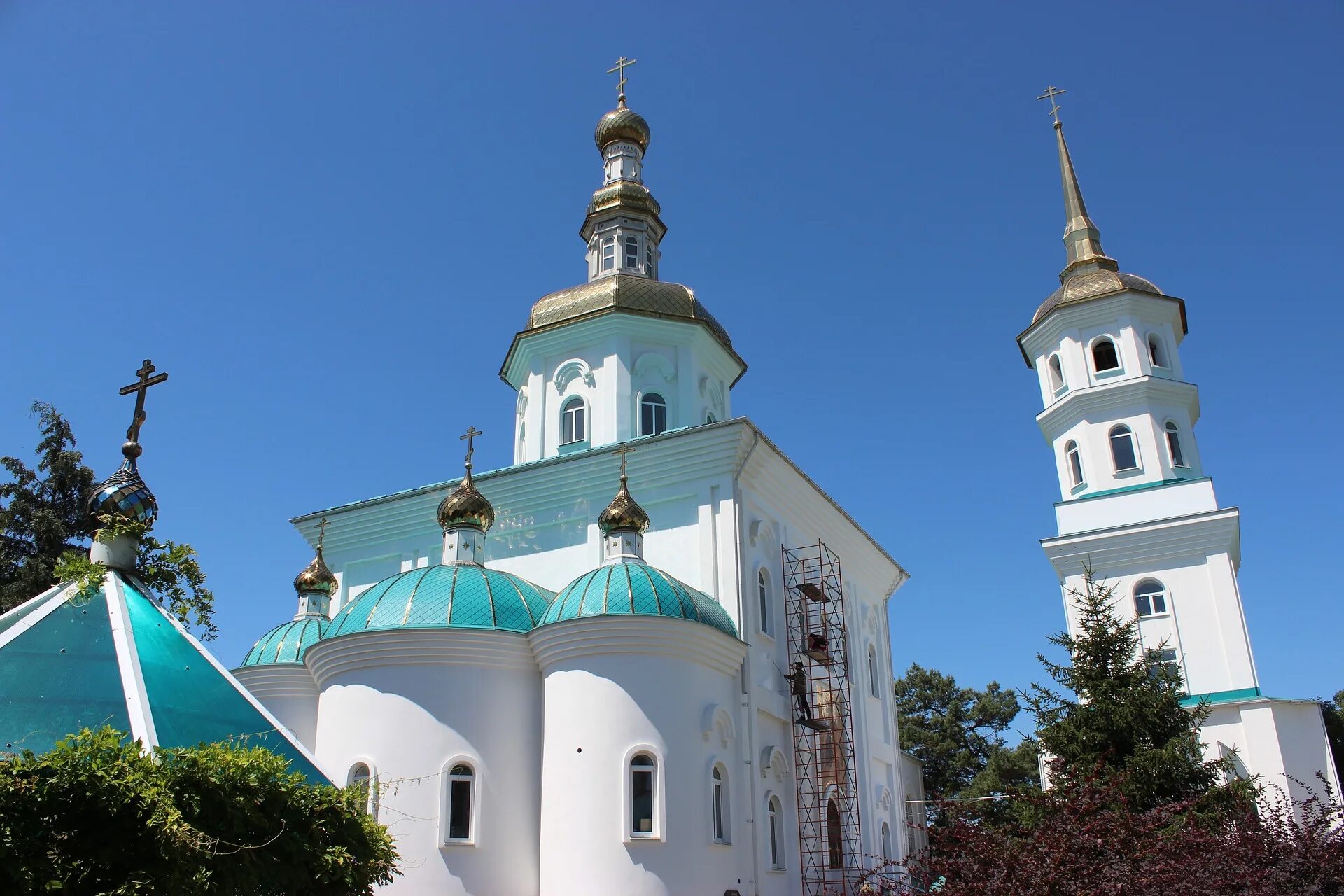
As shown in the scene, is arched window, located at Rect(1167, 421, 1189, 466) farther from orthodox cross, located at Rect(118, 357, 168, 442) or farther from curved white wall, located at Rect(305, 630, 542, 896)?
orthodox cross, located at Rect(118, 357, 168, 442)

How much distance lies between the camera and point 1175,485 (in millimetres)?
20953

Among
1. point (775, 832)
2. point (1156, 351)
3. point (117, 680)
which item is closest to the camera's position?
point (117, 680)

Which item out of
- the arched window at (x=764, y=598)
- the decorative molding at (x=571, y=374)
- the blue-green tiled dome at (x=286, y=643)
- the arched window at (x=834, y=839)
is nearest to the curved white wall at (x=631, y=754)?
the arched window at (x=764, y=598)

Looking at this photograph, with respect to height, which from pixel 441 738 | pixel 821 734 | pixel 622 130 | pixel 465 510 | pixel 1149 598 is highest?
pixel 622 130

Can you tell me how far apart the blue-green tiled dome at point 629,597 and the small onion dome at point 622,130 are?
11.7 m

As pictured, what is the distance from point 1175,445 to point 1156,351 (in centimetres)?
220

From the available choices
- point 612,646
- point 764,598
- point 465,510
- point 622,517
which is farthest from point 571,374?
point 612,646

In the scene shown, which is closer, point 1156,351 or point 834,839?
point 834,839

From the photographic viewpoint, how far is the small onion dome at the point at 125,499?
24.5 feet

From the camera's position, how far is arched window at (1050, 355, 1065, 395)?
2327 centimetres

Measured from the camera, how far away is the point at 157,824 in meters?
4.62

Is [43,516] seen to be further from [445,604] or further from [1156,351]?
[1156,351]

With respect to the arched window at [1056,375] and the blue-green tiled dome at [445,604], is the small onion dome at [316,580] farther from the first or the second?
the arched window at [1056,375]

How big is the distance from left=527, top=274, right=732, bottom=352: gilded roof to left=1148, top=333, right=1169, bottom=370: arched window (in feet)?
32.5
